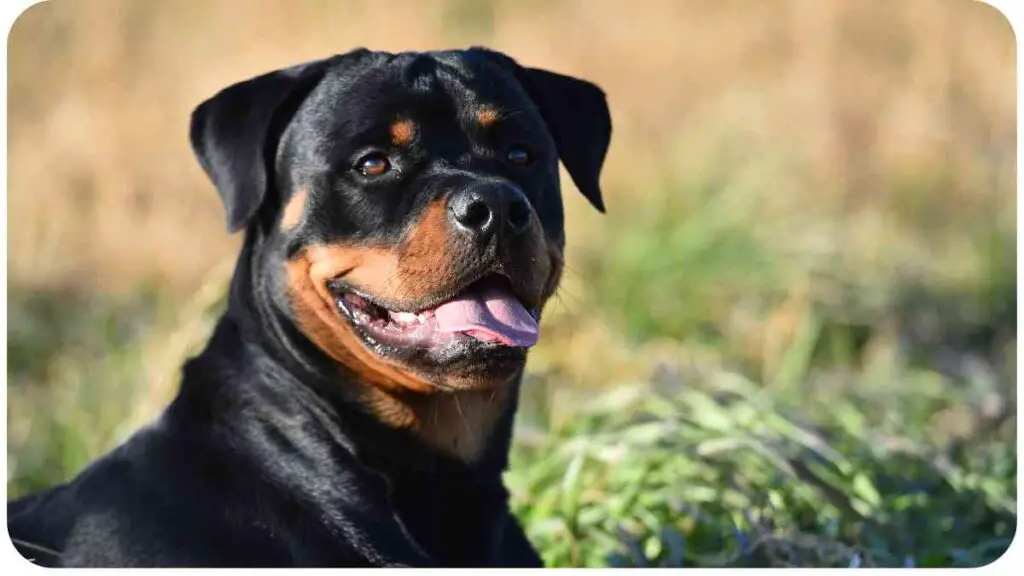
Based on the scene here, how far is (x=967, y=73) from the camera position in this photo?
18.6 ft

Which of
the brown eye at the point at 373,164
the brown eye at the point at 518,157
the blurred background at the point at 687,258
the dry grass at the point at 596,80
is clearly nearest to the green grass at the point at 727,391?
the blurred background at the point at 687,258

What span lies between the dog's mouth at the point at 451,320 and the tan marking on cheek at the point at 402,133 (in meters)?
0.34

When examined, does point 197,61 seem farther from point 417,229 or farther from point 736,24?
point 417,229

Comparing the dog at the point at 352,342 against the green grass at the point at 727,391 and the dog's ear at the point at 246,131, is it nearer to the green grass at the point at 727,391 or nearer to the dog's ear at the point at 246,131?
the dog's ear at the point at 246,131

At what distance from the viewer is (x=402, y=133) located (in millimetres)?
2877

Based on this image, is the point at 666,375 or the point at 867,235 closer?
the point at 666,375

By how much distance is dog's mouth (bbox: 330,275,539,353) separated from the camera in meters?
2.73

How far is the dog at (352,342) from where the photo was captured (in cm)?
271

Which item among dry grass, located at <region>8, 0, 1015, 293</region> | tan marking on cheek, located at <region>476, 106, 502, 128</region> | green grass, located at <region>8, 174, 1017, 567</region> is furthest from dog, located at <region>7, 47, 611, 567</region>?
dry grass, located at <region>8, 0, 1015, 293</region>

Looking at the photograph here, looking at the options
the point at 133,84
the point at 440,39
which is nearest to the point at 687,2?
the point at 440,39

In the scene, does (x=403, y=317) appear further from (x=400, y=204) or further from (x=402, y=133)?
(x=402, y=133)

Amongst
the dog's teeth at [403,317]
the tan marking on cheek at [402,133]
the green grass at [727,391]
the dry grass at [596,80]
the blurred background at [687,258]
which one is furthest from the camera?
the dry grass at [596,80]

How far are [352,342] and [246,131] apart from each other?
520 millimetres

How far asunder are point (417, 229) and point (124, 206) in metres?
3.14
